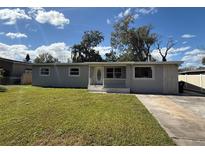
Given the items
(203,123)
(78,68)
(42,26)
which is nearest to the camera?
(203,123)

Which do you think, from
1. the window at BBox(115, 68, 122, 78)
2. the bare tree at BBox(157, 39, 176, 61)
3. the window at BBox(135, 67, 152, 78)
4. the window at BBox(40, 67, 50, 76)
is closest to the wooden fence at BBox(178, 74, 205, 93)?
the window at BBox(135, 67, 152, 78)

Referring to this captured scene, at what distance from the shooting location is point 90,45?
41219mm

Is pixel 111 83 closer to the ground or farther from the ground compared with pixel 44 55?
closer to the ground

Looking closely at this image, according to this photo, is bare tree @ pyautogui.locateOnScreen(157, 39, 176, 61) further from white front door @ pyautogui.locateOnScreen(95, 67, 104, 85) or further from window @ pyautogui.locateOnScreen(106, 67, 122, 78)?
white front door @ pyautogui.locateOnScreen(95, 67, 104, 85)

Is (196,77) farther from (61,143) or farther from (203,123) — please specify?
(61,143)

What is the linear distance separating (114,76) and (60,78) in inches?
235

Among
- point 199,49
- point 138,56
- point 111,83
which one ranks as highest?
point 199,49

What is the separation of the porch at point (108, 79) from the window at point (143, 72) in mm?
1466

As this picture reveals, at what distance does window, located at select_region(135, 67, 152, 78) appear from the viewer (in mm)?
15531

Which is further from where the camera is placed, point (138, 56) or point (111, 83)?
point (138, 56)

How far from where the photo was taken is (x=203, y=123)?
6.67 meters
